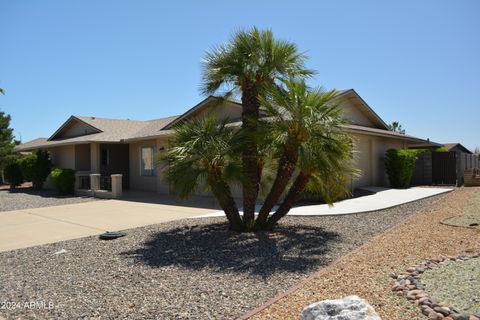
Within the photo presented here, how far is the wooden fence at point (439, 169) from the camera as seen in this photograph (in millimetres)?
21000

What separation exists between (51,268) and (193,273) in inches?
99.4

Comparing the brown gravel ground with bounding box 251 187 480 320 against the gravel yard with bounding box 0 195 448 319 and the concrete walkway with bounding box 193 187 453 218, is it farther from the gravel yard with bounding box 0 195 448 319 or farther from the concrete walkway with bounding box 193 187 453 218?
the concrete walkway with bounding box 193 187 453 218

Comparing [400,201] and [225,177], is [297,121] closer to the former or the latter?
[225,177]

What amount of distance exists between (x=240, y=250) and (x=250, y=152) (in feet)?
7.65

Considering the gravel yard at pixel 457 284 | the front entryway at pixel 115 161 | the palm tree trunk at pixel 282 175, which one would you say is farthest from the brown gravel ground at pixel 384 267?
the front entryway at pixel 115 161

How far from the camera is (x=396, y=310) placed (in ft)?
13.9

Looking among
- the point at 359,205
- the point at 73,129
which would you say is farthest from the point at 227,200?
the point at 73,129

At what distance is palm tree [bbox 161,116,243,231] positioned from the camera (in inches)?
320

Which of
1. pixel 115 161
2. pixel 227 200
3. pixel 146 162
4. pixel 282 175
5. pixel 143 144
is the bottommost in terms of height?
pixel 227 200

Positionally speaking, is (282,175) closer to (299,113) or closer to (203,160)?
(299,113)

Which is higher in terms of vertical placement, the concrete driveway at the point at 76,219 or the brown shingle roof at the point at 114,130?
the brown shingle roof at the point at 114,130

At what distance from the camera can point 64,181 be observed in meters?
20.6

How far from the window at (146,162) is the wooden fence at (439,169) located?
15060 mm

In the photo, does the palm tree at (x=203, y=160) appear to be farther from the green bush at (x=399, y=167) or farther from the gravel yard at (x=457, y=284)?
the green bush at (x=399, y=167)
